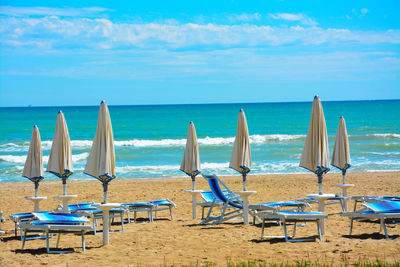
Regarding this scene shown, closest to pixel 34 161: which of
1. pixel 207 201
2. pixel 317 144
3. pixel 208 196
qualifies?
pixel 207 201

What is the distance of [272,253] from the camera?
22.3ft

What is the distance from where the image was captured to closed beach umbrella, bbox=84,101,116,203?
23.9 ft

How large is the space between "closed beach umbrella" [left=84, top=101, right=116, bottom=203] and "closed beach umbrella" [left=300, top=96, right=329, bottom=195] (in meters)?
3.02

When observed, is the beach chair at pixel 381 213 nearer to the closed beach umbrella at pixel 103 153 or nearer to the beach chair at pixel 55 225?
the closed beach umbrella at pixel 103 153

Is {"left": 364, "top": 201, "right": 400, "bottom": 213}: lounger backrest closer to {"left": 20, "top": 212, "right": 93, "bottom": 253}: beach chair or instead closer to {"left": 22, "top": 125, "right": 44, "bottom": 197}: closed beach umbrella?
{"left": 20, "top": 212, "right": 93, "bottom": 253}: beach chair

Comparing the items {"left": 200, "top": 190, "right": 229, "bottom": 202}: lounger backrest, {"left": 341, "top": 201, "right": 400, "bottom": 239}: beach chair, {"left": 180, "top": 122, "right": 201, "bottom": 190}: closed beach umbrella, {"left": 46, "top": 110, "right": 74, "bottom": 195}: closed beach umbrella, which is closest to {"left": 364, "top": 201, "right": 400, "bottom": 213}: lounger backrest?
{"left": 341, "top": 201, "right": 400, "bottom": 239}: beach chair

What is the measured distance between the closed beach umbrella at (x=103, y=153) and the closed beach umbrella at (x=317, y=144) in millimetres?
3023

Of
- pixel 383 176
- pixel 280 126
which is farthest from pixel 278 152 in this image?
pixel 280 126

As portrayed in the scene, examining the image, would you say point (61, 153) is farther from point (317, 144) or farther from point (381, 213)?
point (381, 213)

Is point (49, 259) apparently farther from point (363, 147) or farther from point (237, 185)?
point (363, 147)

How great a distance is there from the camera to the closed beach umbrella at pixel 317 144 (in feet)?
26.1

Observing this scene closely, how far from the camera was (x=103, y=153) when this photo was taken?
732 centimetres

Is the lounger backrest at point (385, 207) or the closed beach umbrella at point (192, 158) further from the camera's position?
the closed beach umbrella at point (192, 158)

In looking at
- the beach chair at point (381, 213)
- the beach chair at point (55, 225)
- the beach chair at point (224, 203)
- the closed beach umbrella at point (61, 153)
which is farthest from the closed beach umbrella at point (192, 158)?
the beach chair at point (381, 213)
